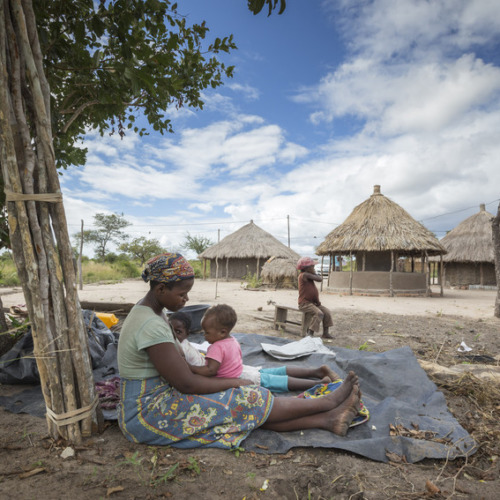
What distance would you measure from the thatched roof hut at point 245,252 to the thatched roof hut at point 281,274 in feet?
11.1

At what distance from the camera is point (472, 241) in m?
18.8

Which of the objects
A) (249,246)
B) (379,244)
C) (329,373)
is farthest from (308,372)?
(249,246)

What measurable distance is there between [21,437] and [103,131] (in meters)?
3.39

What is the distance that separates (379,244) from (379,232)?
33.3 inches

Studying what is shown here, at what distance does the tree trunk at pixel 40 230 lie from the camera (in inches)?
77.7

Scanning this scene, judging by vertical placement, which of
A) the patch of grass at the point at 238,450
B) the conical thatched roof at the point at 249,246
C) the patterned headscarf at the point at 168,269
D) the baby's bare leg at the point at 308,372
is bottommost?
the patch of grass at the point at 238,450

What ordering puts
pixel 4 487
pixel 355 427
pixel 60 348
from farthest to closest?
pixel 355 427 → pixel 60 348 → pixel 4 487

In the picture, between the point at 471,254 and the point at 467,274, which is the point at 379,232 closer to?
the point at 471,254

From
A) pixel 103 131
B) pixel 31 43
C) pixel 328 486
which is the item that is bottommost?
pixel 328 486

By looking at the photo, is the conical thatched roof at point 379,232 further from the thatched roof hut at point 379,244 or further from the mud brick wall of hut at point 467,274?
the mud brick wall of hut at point 467,274

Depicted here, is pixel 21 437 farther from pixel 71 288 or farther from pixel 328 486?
pixel 328 486

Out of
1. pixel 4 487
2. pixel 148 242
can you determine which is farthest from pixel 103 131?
pixel 148 242

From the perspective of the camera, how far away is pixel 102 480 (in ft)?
6.00

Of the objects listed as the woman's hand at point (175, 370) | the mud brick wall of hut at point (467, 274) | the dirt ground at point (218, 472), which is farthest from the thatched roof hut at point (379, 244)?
the woman's hand at point (175, 370)
